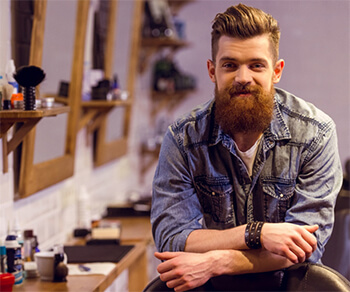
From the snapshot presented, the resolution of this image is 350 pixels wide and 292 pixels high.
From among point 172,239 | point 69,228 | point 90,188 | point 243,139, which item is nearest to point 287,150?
point 243,139

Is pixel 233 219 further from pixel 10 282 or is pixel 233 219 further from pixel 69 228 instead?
pixel 69 228

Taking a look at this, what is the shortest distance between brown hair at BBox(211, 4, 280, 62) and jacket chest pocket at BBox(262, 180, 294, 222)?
0.41 m

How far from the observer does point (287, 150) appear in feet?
6.59

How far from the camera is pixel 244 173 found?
6.64ft

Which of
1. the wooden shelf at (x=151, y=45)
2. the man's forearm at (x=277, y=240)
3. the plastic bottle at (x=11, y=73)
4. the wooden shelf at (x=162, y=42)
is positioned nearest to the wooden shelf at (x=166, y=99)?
the wooden shelf at (x=151, y=45)

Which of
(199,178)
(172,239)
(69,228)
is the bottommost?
(69,228)

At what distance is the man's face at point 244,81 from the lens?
1.91m

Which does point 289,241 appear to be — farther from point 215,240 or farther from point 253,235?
point 215,240

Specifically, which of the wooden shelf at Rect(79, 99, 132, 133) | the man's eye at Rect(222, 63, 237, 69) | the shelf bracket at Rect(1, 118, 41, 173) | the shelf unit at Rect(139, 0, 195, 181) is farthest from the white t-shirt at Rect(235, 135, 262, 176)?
the shelf unit at Rect(139, 0, 195, 181)

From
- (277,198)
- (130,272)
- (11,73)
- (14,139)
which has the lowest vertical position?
(130,272)

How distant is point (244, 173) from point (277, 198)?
0.13 m

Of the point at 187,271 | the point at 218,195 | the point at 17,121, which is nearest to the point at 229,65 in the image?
the point at 218,195

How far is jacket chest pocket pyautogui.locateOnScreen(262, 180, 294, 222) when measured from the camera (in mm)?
1988

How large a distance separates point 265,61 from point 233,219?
531 mm
